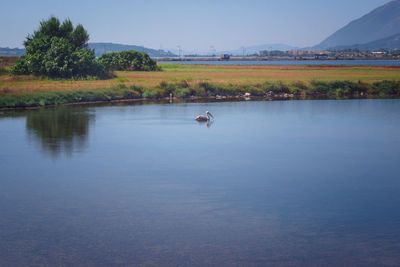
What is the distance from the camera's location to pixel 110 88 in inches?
1999

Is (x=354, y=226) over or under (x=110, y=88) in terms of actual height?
under

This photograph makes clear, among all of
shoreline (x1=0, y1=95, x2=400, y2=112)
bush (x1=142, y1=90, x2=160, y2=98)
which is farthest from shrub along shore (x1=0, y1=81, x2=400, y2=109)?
shoreline (x1=0, y1=95, x2=400, y2=112)

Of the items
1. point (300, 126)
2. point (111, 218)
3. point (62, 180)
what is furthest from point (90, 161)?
point (300, 126)

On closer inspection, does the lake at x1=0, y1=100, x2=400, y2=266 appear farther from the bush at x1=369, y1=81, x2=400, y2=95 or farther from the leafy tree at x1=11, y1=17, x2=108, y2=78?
the leafy tree at x1=11, y1=17, x2=108, y2=78

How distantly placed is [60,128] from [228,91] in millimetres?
26900

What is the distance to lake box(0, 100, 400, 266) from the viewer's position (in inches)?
460

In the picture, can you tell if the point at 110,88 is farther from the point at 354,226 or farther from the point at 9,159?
the point at 354,226

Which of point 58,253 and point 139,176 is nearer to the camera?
point 58,253

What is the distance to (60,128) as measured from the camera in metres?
30.7

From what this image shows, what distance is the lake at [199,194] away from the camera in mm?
11672

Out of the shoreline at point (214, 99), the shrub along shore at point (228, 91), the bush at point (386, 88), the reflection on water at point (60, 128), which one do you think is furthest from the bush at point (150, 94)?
the bush at point (386, 88)

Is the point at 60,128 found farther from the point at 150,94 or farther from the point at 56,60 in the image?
the point at 56,60

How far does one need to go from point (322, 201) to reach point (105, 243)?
7200mm

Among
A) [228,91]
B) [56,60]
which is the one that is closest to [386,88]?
[228,91]
